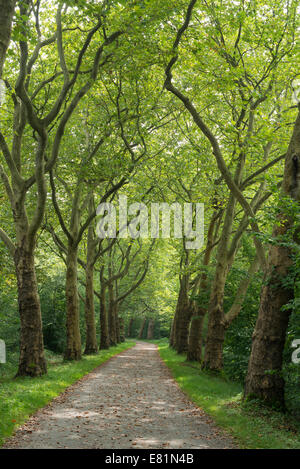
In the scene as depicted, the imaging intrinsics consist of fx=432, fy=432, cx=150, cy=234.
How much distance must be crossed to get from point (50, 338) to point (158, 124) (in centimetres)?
1319

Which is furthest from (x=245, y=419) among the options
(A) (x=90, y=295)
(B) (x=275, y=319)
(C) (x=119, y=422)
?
(A) (x=90, y=295)

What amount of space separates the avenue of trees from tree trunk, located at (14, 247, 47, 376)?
0.11 ft

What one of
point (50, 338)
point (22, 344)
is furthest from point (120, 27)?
point (50, 338)

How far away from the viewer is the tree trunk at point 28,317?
1282cm

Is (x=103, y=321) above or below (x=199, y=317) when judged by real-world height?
below

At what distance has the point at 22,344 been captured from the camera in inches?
509

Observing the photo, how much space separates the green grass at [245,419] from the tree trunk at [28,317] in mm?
4624

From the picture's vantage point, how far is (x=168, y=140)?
20766mm

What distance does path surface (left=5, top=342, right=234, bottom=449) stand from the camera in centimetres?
666

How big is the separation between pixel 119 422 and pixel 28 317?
571 cm

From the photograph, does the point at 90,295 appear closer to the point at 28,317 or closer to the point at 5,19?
the point at 28,317

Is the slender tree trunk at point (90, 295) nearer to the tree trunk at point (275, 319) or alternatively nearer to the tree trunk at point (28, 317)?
the tree trunk at point (28, 317)

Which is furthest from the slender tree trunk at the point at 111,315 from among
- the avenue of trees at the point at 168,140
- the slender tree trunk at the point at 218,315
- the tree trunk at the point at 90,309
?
the slender tree trunk at the point at 218,315

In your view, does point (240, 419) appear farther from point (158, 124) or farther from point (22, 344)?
point (158, 124)
